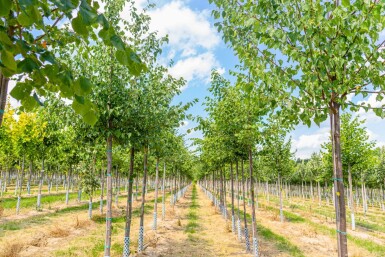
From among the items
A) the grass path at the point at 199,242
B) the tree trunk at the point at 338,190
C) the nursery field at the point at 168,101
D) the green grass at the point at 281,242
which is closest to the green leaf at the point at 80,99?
the nursery field at the point at 168,101

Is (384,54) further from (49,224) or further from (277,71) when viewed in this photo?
(49,224)

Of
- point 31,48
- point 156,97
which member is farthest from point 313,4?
point 156,97

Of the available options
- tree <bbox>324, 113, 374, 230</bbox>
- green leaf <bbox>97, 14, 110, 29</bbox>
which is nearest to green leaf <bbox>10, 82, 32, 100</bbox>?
green leaf <bbox>97, 14, 110, 29</bbox>

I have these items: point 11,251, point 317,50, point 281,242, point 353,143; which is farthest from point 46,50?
point 353,143

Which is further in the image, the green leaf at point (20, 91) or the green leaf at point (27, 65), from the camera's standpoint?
the green leaf at point (20, 91)

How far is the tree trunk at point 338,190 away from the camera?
13.8ft

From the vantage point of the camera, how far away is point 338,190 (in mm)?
4422

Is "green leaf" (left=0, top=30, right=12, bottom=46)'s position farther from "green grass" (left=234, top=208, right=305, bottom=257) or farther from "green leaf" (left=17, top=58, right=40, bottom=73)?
"green grass" (left=234, top=208, right=305, bottom=257)

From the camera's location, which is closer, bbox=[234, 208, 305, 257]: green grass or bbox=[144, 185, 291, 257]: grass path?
bbox=[144, 185, 291, 257]: grass path

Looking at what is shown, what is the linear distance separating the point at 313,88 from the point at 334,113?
2.13 ft

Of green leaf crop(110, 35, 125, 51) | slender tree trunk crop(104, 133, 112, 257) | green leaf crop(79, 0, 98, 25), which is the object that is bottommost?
slender tree trunk crop(104, 133, 112, 257)

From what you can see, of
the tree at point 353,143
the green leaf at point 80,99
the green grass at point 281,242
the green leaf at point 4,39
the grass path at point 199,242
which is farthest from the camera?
the tree at point 353,143

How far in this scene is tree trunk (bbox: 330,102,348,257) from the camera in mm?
4219

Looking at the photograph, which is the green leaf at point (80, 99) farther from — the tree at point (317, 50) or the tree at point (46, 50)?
the tree at point (317, 50)
